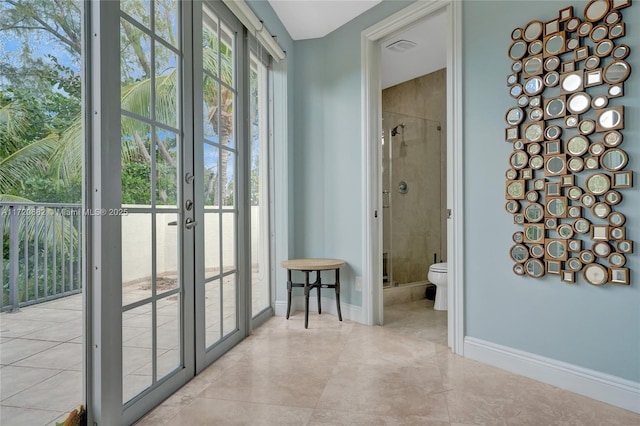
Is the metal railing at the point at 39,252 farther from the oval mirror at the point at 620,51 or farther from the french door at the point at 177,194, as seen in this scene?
the oval mirror at the point at 620,51

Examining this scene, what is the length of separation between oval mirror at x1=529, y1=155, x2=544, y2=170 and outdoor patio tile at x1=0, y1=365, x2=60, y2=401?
2.38m

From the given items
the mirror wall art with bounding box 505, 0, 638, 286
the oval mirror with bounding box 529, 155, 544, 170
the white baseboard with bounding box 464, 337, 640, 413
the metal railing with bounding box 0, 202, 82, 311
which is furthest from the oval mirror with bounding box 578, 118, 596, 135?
the metal railing with bounding box 0, 202, 82, 311

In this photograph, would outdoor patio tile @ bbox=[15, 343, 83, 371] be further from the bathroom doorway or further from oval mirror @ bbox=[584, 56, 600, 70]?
oval mirror @ bbox=[584, 56, 600, 70]

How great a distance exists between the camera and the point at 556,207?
2078 millimetres

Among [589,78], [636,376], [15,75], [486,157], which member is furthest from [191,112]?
[636,376]

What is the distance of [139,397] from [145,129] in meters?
1.19

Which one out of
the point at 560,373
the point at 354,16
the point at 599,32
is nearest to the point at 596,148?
the point at 599,32

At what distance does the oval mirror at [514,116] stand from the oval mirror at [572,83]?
24 centimetres

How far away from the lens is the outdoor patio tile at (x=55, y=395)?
1.30 m

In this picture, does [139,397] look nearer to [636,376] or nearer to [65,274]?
[65,274]

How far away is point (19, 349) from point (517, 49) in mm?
2638

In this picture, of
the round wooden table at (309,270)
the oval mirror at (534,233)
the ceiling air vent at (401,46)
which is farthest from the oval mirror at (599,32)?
the round wooden table at (309,270)

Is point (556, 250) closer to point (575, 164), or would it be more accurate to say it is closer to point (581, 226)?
point (581, 226)

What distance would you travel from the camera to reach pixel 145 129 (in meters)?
1.83
